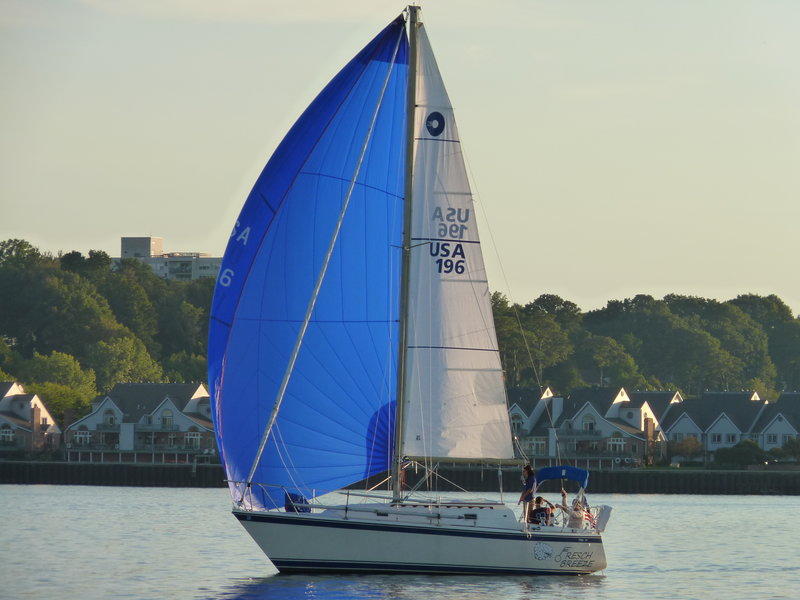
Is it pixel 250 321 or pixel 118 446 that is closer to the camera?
pixel 250 321

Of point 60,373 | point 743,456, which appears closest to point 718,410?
point 743,456

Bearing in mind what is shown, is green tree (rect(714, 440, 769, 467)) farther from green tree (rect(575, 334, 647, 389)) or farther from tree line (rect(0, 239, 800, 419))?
green tree (rect(575, 334, 647, 389))

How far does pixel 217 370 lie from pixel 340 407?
2689mm

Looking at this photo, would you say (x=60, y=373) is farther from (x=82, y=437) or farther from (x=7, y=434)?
(x=82, y=437)

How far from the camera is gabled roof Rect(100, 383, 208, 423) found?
12762 cm

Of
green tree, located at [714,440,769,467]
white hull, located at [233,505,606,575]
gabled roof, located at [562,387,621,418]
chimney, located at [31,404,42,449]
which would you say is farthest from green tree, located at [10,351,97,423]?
white hull, located at [233,505,606,575]

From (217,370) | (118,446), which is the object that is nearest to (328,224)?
(217,370)

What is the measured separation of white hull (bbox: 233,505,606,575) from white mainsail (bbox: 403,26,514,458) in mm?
1692

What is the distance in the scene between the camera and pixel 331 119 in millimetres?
36719

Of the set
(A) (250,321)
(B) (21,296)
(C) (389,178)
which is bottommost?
(A) (250,321)

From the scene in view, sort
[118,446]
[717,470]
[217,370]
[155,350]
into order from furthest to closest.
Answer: [155,350] < [118,446] < [717,470] < [217,370]

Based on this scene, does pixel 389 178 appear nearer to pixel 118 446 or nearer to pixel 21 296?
pixel 118 446

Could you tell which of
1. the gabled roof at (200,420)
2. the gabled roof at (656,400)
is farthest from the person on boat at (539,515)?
the gabled roof at (656,400)

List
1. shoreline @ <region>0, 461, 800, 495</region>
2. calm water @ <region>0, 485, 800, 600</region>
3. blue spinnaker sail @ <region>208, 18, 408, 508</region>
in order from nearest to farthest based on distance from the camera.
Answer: calm water @ <region>0, 485, 800, 600</region>
blue spinnaker sail @ <region>208, 18, 408, 508</region>
shoreline @ <region>0, 461, 800, 495</region>
